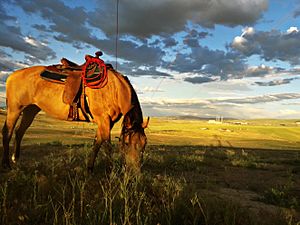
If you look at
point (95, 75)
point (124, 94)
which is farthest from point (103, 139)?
point (95, 75)

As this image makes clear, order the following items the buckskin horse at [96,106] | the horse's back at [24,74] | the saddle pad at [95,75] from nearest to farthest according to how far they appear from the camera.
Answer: the buckskin horse at [96,106] < the saddle pad at [95,75] < the horse's back at [24,74]

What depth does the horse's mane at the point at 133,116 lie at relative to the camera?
659 cm

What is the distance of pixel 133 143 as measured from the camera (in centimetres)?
639

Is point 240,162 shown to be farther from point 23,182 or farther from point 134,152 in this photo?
point 23,182

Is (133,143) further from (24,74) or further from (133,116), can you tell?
(24,74)

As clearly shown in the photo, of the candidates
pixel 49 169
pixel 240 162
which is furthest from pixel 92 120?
pixel 240 162

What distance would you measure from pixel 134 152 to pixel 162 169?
375 cm

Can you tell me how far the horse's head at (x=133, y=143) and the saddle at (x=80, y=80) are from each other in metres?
1.24

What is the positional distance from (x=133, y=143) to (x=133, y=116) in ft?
2.41

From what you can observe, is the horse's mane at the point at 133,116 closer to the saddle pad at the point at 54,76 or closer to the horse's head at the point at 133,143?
the horse's head at the point at 133,143

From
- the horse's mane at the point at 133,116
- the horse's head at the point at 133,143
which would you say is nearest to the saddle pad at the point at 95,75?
the horse's mane at the point at 133,116

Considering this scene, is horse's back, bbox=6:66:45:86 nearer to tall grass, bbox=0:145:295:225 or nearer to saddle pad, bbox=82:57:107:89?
saddle pad, bbox=82:57:107:89

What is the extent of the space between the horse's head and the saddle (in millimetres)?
1242

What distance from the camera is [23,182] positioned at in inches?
180
